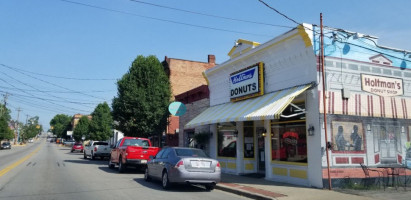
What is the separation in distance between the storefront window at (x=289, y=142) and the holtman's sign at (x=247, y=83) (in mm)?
1892

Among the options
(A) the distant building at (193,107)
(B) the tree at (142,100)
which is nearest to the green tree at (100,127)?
(B) the tree at (142,100)

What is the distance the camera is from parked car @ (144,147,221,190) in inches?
414

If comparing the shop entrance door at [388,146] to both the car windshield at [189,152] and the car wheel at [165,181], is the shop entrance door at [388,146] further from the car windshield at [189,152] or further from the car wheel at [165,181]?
the car wheel at [165,181]

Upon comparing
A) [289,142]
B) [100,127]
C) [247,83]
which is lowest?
[289,142]

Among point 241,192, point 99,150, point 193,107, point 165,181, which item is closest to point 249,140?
point 241,192

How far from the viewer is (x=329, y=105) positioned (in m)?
11.5

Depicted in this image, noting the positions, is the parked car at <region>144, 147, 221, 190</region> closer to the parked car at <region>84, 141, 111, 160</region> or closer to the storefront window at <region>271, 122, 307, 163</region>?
the storefront window at <region>271, 122, 307, 163</region>

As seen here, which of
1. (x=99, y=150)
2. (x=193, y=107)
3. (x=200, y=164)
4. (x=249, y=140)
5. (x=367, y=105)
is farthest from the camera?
(x=99, y=150)

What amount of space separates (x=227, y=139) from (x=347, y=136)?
22.1 ft

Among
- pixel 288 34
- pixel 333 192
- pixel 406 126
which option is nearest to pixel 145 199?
pixel 333 192

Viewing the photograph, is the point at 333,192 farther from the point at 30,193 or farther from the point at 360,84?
the point at 30,193

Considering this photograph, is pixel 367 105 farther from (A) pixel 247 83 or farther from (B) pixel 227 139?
(B) pixel 227 139

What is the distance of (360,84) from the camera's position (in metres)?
12.2

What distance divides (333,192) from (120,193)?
6327 mm
